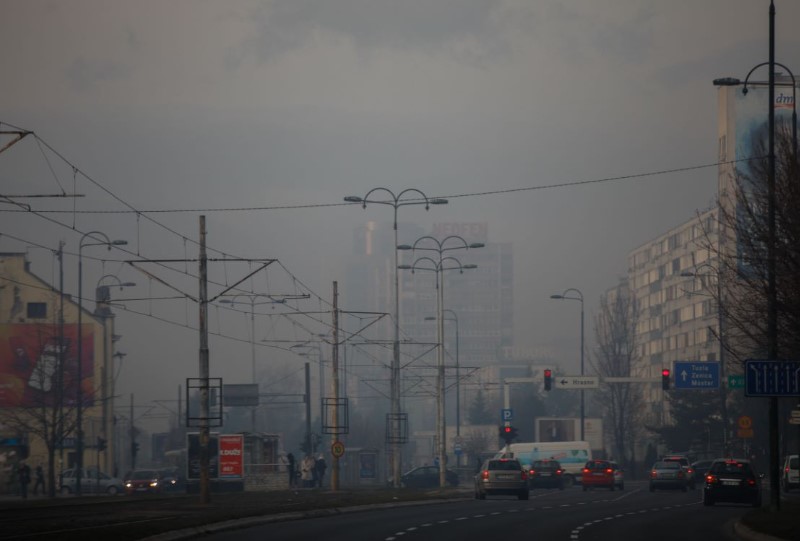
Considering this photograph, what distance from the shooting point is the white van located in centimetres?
8319

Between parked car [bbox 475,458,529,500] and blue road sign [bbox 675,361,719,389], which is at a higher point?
blue road sign [bbox 675,361,719,389]

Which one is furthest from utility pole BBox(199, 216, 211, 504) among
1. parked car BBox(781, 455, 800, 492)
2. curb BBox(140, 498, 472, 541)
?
parked car BBox(781, 455, 800, 492)

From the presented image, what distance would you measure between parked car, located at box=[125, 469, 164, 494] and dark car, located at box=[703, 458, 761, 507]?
98.2 feet

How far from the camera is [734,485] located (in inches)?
1761

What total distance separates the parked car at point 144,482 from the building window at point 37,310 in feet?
85.9

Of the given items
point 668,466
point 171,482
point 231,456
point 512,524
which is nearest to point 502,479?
point 231,456

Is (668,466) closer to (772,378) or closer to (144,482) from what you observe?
(144,482)

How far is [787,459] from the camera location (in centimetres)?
5944

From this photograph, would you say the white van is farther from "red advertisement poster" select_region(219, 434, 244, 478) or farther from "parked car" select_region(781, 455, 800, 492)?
"red advertisement poster" select_region(219, 434, 244, 478)

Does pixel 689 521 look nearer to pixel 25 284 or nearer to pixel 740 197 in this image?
pixel 740 197

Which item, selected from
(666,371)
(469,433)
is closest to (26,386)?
(666,371)

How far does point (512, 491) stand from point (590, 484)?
18744mm

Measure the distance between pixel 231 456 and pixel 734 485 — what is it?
2466 centimetres

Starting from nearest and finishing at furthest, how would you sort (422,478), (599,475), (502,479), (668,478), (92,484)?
(502,479)
(668,478)
(599,475)
(422,478)
(92,484)
